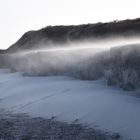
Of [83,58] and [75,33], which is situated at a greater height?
[75,33]

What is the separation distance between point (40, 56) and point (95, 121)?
8.79 m

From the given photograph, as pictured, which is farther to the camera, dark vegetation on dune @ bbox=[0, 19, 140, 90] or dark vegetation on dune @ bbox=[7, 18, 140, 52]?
dark vegetation on dune @ bbox=[7, 18, 140, 52]

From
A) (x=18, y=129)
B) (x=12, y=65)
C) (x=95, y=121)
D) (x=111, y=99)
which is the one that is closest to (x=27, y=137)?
(x=18, y=129)

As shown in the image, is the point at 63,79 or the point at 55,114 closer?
the point at 55,114

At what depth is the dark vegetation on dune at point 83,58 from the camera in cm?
1323

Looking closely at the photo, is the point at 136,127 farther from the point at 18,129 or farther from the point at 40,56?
the point at 40,56

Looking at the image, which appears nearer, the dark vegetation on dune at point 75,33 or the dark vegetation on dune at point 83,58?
the dark vegetation on dune at point 83,58

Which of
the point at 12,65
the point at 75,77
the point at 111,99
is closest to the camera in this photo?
the point at 111,99

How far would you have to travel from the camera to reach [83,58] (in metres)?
16.0

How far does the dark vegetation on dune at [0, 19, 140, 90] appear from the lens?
13227 millimetres

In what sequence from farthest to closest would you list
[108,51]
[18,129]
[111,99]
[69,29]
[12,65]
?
1. [69,29]
2. [12,65]
3. [108,51]
4. [111,99]
5. [18,129]

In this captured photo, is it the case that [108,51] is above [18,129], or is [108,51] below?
above

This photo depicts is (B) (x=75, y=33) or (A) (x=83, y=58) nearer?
(A) (x=83, y=58)

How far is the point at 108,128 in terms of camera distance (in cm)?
1012
